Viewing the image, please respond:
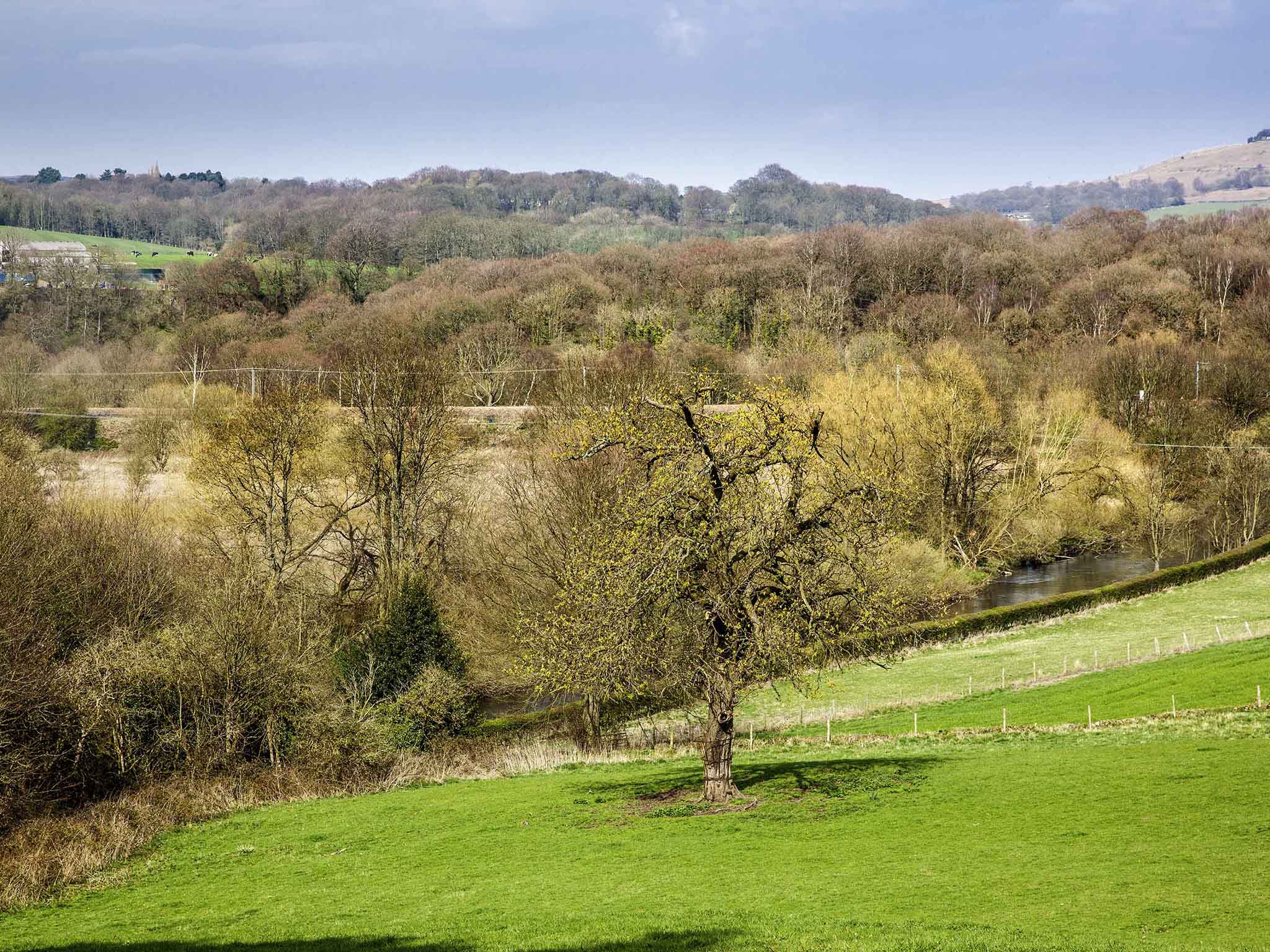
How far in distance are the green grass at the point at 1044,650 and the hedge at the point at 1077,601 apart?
60 centimetres

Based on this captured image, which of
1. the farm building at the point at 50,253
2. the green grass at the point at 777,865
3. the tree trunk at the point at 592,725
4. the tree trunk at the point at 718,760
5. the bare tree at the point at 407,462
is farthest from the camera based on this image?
the farm building at the point at 50,253

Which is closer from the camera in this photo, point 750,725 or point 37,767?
point 37,767

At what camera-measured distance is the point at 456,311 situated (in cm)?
10156

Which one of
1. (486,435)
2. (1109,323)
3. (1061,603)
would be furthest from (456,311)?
(1061,603)

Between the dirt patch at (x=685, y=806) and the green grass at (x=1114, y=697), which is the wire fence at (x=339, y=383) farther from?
the dirt patch at (x=685, y=806)

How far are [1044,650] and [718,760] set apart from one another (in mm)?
23744

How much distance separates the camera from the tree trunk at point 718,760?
1975 centimetres

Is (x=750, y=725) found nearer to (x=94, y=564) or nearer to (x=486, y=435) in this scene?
(x=94, y=564)

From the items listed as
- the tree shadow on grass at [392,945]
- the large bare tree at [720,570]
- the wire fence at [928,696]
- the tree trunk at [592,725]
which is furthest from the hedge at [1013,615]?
the tree shadow on grass at [392,945]

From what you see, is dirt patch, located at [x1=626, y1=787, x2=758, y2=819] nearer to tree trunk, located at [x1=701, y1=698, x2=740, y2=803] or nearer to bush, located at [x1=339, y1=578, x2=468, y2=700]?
tree trunk, located at [x1=701, y1=698, x2=740, y2=803]

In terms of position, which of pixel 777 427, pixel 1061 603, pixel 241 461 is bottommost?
pixel 1061 603

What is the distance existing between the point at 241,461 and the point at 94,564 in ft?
30.8

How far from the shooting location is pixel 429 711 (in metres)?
31.9

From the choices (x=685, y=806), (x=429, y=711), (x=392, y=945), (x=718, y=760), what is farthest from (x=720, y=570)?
(x=429, y=711)
